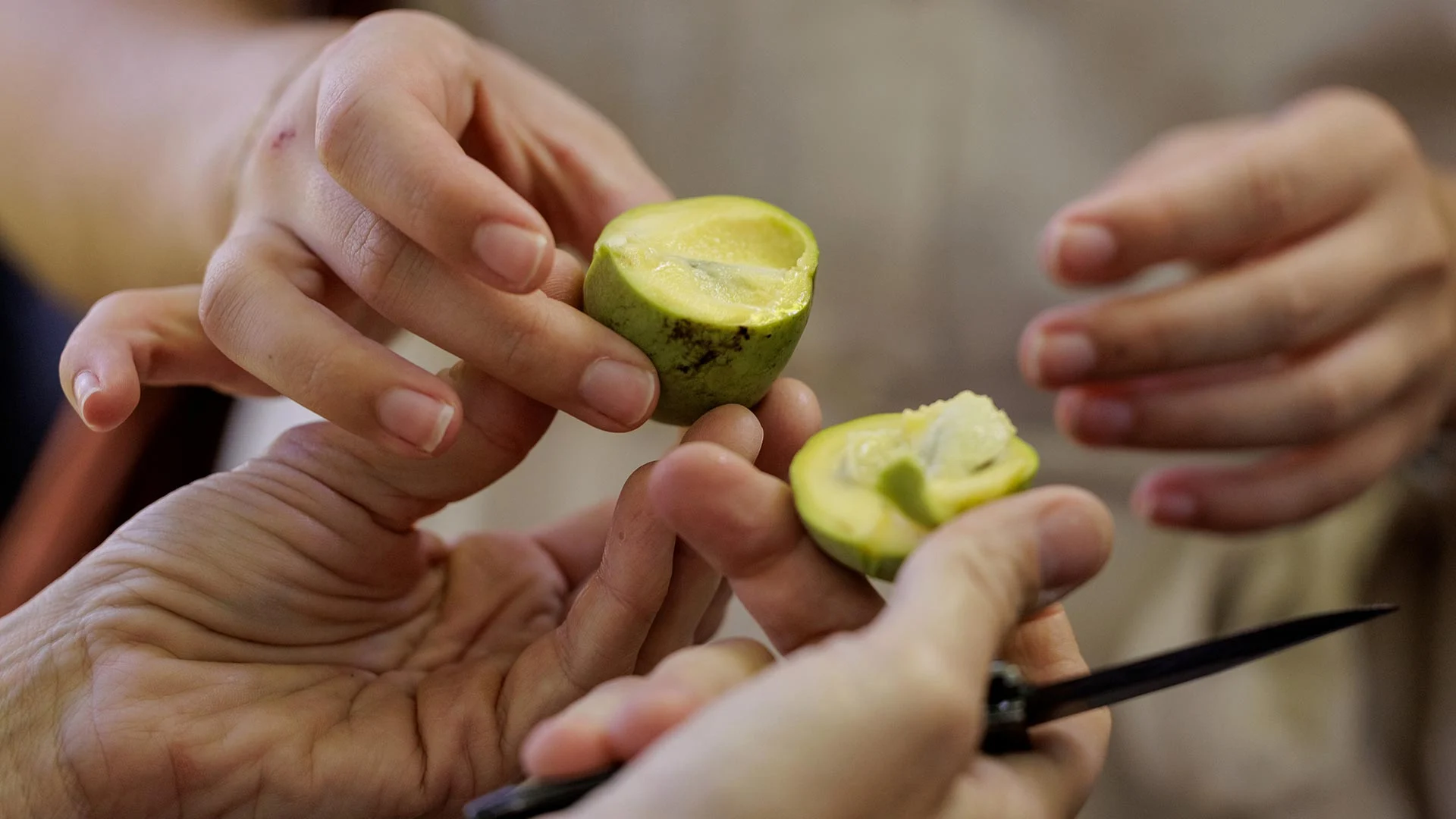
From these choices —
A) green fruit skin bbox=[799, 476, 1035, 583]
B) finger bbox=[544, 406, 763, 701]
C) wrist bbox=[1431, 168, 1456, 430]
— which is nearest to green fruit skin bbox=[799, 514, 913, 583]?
green fruit skin bbox=[799, 476, 1035, 583]

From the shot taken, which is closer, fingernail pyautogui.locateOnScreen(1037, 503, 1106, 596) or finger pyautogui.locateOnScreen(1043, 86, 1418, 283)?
fingernail pyautogui.locateOnScreen(1037, 503, 1106, 596)

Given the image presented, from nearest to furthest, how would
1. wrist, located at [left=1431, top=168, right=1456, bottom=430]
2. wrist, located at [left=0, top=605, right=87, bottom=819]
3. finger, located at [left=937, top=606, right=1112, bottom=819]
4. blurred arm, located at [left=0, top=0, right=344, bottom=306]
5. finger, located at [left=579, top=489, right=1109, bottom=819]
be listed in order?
finger, located at [left=579, top=489, right=1109, bottom=819] → finger, located at [left=937, top=606, right=1112, bottom=819] → wrist, located at [left=0, top=605, right=87, bottom=819] → wrist, located at [left=1431, top=168, right=1456, bottom=430] → blurred arm, located at [left=0, top=0, right=344, bottom=306]

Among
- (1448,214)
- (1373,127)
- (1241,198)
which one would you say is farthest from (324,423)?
(1448,214)

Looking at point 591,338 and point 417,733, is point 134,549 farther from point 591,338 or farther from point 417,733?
point 591,338

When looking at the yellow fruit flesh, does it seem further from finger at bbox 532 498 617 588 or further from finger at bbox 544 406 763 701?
finger at bbox 532 498 617 588

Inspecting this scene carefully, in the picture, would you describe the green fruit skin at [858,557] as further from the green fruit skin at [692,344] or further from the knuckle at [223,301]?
the knuckle at [223,301]

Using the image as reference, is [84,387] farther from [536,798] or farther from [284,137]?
[536,798]
